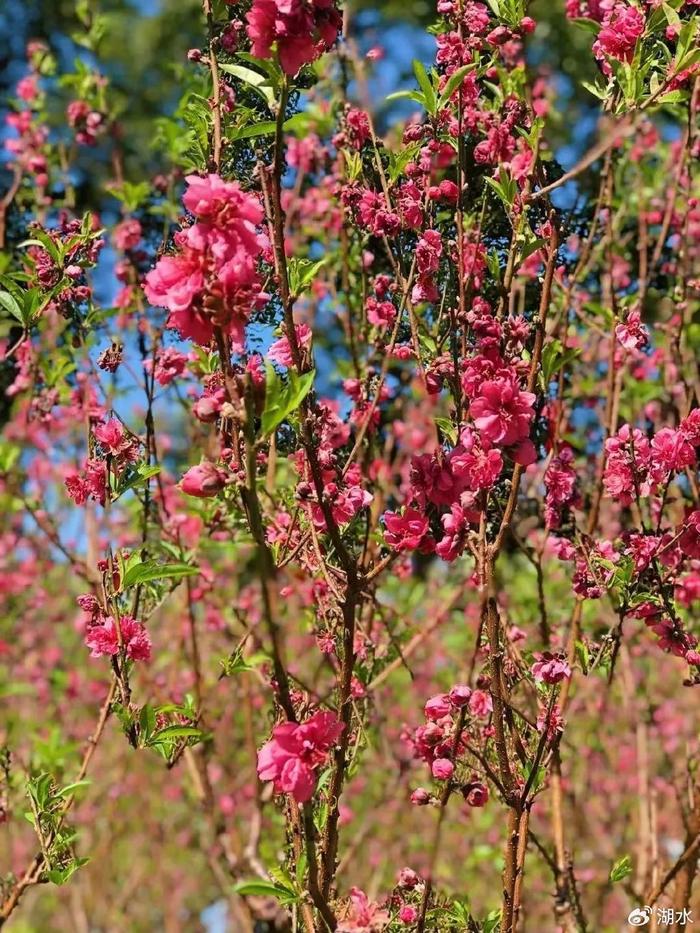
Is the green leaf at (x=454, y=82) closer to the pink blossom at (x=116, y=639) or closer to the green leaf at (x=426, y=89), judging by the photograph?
the green leaf at (x=426, y=89)

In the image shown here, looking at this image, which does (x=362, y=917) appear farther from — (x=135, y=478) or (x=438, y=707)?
(x=135, y=478)

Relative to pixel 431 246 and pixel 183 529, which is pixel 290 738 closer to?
pixel 431 246

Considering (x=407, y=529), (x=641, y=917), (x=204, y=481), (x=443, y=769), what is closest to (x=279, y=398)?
(x=204, y=481)

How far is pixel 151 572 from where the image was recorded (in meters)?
1.80

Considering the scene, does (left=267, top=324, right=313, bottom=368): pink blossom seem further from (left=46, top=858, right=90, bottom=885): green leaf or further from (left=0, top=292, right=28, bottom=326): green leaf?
(left=46, top=858, right=90, bottom=885): green leaf

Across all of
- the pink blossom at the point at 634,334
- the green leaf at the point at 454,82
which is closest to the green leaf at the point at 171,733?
the pink blossom at the point at 634,334

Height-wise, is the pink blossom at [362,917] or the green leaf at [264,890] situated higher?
the pink blossom at [362,917]

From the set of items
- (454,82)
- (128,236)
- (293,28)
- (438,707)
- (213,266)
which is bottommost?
(438,707)

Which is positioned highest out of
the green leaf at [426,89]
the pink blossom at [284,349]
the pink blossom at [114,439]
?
the green leaf at [426,89]

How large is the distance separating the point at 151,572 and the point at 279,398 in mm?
606

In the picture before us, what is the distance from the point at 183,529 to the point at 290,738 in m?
2.63

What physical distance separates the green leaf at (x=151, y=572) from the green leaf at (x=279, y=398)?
1.46ft

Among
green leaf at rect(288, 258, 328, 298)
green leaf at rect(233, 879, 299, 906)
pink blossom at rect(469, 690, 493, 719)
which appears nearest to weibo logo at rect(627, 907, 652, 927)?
pink blossom at rect(469, 690, 493, 719)

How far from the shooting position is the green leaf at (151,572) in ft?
5.59
